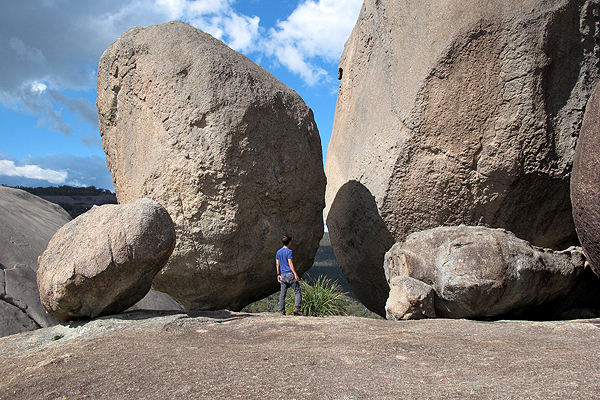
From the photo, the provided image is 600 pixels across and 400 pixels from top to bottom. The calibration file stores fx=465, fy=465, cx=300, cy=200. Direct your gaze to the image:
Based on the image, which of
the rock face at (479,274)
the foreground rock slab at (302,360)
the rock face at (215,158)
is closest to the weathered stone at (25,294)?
the rock face at (215,158)

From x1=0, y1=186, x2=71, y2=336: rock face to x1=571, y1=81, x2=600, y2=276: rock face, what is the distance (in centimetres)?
705

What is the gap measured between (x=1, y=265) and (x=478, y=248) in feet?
23.0

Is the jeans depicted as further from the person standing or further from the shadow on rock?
the shadow on rock

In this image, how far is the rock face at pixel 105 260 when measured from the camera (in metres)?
4.71

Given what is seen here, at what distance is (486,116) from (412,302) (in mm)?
2518

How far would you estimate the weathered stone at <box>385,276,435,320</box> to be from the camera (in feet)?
16.2

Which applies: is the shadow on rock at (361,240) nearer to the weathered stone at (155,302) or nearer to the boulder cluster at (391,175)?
the boulder cluster at (391,175)

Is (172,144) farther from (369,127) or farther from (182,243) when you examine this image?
(369,127)

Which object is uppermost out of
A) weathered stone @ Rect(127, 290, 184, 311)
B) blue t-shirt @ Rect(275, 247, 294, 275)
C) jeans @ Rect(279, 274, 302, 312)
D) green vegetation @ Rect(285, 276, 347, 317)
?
blue t-shirt @ Rect(275, 247, 294, 275)

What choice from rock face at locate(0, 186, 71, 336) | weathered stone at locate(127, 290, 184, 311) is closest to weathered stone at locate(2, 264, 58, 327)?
rock face at locate(0, 186, 71, 336)

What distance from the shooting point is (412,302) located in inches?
194

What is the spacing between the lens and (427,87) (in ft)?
19.1

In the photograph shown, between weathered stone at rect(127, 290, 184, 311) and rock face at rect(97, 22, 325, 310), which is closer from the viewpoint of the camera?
rock face at rect(97, 22, 325, 310)

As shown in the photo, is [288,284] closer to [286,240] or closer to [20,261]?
[286,240]
